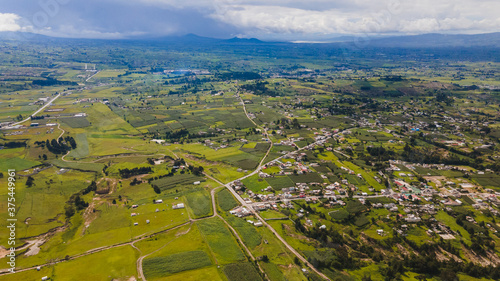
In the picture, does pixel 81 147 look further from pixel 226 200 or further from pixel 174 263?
pixel 174 263

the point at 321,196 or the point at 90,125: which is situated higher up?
the point at 90,125

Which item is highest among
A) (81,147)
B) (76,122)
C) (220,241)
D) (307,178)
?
(76,122)

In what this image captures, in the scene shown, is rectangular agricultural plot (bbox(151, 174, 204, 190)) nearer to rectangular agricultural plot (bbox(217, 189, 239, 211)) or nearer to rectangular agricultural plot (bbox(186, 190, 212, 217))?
rectangular agricultural plot (bbox(186, 190, 212, 217))

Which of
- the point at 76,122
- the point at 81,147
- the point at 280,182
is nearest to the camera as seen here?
the point at 280,182

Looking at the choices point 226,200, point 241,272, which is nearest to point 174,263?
point 241,272

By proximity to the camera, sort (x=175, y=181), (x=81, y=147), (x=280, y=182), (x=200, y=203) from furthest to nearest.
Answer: (x=81, y=147) → (x=280, y=182) → (x=175, y=181) → (x=200, y=203)

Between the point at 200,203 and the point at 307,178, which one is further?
the point at 307,178

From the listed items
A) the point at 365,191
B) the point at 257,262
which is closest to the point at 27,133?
the point at 257,262

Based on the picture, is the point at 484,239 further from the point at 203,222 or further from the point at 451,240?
the point at 203,222
